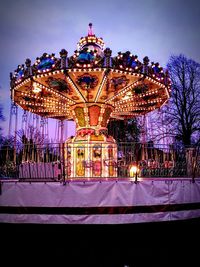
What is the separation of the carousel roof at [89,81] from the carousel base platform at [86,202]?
15.0 ft

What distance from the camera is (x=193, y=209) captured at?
825cm

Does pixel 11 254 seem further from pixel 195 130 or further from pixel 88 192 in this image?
pixel 195 130

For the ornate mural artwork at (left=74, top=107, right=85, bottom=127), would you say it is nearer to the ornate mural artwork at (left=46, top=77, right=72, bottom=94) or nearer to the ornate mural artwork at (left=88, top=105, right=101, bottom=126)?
the ornate mural artwork at (left=88, top=105, right=101, bottom=126)

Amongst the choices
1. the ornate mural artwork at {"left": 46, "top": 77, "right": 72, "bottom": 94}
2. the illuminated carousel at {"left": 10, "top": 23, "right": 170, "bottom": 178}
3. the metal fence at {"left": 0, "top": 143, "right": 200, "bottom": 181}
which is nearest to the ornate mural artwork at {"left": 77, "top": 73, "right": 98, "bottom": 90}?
the illuminated carousel at {"left": 10, "top": 23, "right": 170, "bottom": 178}

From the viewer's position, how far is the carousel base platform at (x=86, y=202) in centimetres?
721

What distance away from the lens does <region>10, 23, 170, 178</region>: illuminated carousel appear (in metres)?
10.1

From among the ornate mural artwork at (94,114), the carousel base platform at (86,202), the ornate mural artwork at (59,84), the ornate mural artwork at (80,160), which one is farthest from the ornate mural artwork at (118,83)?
the carousel base platform at (86,202)

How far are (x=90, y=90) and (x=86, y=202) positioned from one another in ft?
21.7

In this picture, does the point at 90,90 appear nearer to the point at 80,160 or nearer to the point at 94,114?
the point at 94,114

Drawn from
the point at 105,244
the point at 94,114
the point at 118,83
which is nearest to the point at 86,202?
the point at 105,244

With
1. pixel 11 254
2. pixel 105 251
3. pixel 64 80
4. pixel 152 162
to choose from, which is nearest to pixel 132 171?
pixel 152 162

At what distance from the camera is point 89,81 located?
38.1 ft

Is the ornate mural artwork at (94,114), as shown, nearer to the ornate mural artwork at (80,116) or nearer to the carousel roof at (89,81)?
the carousel roof at (89,81)

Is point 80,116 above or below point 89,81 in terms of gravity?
below
